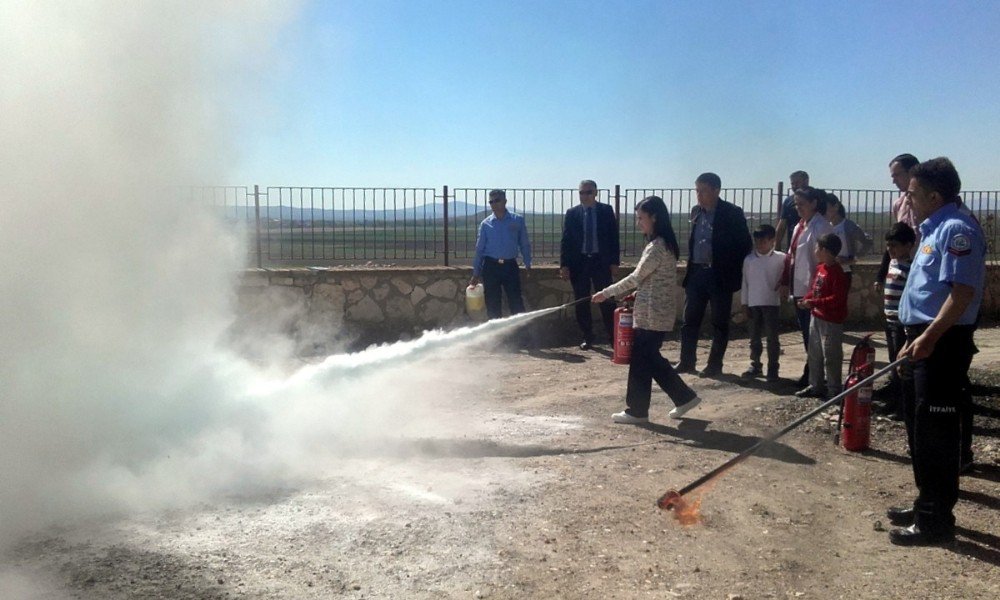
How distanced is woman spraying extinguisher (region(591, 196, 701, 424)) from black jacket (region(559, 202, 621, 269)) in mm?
→ 3649

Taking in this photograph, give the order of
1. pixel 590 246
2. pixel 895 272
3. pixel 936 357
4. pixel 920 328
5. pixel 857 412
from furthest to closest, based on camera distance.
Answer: pixel 590 246 → pixel 895 272 → pixel 857 412 → pixel 920 328 → pixel 936 357

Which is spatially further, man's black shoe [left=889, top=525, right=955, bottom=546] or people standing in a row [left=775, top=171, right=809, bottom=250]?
people standing in a row [left=775, top=171, right=809, bottom=250]

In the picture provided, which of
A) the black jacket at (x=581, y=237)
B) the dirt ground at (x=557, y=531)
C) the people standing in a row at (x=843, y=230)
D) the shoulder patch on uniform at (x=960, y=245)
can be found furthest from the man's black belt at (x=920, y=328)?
the black jacket at (x=581, y=237)

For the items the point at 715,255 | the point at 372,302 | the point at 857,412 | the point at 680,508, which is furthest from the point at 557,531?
the point at 372,302

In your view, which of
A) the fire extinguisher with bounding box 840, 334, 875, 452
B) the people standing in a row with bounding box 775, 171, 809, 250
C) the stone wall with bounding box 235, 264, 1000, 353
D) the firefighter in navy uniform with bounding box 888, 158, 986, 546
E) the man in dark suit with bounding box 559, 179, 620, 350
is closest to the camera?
the firefighter in navy uniform with bounding box 888, 158, 986, 546

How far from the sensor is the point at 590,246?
10266 millimetres

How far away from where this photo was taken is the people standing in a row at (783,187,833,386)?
7.43 m

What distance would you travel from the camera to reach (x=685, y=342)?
27.7 feet

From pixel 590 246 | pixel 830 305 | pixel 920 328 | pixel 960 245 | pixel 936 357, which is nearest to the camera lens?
pixel 960 245

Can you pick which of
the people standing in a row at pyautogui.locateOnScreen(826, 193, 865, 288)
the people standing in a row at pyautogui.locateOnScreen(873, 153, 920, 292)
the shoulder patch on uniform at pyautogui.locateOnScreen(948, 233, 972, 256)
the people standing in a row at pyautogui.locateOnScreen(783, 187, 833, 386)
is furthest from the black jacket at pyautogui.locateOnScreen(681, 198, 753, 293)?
the shoulder patch on uniform at pyautogui.locateOnScreen(948, 233, 972, 256)

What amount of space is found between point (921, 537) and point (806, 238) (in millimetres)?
3813

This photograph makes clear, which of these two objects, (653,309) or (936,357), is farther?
(653,309)

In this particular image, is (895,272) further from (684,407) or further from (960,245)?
(960,245)

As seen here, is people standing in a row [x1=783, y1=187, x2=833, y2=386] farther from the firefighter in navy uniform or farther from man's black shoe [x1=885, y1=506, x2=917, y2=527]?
the firefighter in navy uniform
